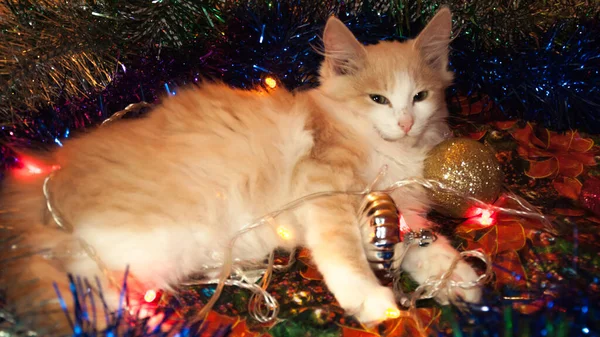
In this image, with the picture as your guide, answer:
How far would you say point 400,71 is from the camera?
1.14 m

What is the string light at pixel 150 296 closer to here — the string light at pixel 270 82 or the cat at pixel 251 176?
the cat at pixel 251 176

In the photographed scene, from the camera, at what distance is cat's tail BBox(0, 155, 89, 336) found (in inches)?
22.7

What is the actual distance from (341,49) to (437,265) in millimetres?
613

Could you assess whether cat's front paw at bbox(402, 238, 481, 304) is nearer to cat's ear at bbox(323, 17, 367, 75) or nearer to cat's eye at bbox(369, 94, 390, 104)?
cat's eye at bbox(369, 94, 390, 104)

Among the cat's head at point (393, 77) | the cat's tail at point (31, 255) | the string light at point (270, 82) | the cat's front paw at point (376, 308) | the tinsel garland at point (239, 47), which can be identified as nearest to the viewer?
the cat's tail at point (31, 255)

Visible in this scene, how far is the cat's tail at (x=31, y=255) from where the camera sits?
577 mm

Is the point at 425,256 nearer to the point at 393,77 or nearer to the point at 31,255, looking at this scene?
the point at 393,77

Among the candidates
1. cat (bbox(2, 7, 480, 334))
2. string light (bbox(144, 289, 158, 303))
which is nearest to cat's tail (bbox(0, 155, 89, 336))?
cat (bbox(2, 7, 480, 334))

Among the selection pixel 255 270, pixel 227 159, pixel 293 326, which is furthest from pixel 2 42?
pixel 293 326

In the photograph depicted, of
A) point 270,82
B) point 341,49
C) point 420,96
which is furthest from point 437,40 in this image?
point 270,82

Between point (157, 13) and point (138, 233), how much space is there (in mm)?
522

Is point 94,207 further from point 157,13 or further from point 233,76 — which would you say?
point 233,76

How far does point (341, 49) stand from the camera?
115 cm

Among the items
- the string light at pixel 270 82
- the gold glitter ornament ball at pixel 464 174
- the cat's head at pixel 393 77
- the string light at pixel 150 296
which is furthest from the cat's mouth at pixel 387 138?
the string light at pixel 150 296
